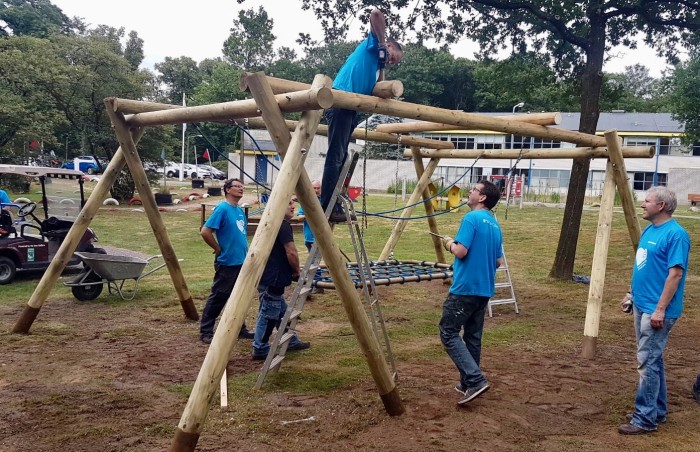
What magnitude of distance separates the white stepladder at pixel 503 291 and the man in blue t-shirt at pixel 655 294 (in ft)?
8.43

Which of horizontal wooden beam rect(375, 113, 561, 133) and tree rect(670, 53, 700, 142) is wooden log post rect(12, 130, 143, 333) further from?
tree rect(670, 53, 700, 142)

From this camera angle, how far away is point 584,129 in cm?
1028

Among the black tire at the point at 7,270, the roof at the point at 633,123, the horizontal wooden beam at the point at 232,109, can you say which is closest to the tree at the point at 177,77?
the roof at the point at 633,123

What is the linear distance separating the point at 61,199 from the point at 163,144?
13567 mm

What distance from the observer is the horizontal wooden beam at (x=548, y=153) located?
7059mm

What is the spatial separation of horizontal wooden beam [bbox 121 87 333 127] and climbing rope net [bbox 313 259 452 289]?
203 cm

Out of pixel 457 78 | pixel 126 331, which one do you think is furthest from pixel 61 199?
pixel 457 78

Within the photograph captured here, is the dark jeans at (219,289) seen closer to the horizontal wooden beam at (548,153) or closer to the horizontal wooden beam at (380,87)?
the horizontal wooden beam at (380,87)

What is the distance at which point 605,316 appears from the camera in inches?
319

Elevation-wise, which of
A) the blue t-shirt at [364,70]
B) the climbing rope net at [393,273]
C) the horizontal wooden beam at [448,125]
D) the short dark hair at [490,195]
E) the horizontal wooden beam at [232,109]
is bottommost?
the climbing rope net at [393,273]

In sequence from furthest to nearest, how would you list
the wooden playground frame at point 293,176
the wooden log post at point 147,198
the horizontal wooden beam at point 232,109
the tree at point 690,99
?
the tree at point 690,99, the wooden log post at point 147,198, the horizontal wooden beam at point 232,109, the wooden playground frame at point 293,176

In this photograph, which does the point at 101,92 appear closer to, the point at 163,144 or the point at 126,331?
the point at 163,144

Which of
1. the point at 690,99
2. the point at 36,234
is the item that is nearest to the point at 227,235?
the point at 36,234

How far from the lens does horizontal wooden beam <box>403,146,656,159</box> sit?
7059mm
